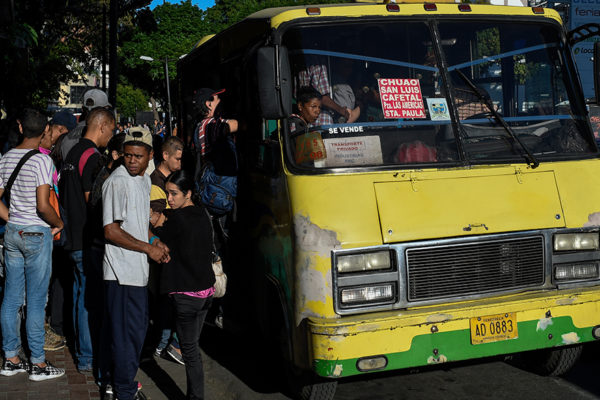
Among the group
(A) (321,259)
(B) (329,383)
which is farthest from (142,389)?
(A) (321,259)

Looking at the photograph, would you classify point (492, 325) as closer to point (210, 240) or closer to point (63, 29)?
point (210, 240)

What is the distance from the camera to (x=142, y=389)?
5.76 m


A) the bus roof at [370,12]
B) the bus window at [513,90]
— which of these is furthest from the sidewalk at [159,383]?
the bus roof at [370,12]

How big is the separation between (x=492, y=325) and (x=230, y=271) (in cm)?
255

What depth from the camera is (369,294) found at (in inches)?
191

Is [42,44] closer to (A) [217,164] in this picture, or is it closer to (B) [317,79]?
(A) [217,164]

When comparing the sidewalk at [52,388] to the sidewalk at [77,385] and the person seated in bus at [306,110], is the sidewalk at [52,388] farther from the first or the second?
the person seated in bus at [306,110]

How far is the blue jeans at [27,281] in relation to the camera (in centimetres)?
577

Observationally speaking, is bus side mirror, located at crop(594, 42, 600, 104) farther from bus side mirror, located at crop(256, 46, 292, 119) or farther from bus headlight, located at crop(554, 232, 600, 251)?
bus side mirror, located at crop(256, 46, 292, 119)

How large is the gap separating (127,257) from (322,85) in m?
A: 1.80

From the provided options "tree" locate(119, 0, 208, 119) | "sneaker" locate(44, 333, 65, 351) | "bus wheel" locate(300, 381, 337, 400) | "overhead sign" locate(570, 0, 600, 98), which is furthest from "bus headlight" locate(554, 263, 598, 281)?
"tree" locate(119, 0, 208, 119)

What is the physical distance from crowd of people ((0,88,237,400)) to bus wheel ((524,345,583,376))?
8.93 feet

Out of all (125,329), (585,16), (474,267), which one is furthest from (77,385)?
(585,16)

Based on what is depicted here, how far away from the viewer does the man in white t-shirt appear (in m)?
5.69
